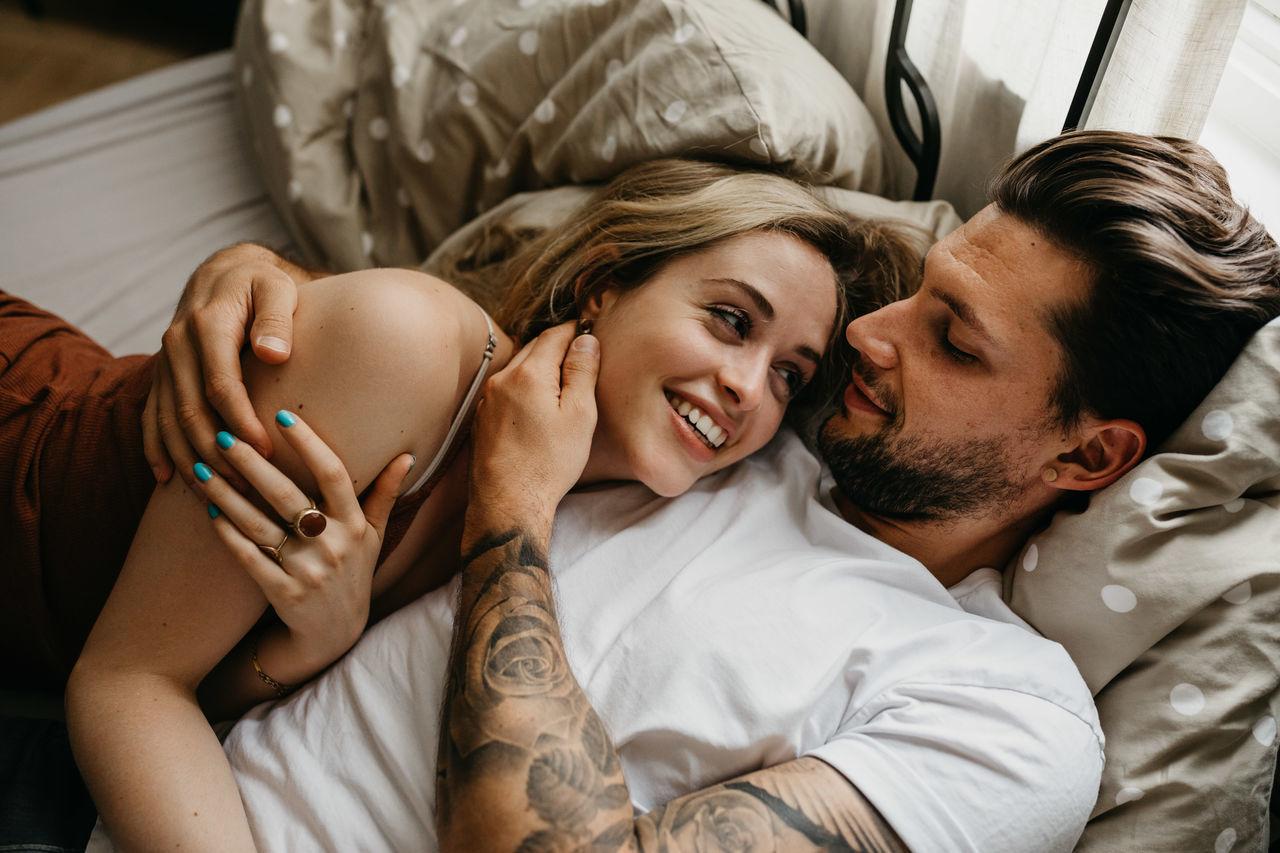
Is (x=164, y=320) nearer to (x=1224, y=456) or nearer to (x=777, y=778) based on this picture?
(x=777, y=778)

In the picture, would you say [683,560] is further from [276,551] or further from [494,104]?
[494,104]

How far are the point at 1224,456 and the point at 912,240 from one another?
0.62 meters

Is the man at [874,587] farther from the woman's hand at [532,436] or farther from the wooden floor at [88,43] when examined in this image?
the wooden floor at [88,43]

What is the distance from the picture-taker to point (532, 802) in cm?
96

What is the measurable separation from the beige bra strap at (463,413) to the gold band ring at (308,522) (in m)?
0.19

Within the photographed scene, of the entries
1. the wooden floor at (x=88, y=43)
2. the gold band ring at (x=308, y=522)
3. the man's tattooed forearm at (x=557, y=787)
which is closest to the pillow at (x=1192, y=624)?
the man's tattooed forearm at (x=557, y=787)

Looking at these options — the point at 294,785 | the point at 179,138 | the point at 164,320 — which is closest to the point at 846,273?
the point at 294,785

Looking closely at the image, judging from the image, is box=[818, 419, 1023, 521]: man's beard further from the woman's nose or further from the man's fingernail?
the man's fingernail

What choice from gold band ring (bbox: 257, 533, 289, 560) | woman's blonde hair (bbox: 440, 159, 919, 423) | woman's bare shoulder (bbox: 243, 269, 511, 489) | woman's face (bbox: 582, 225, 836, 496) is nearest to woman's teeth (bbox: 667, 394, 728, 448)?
woman's face (bbox: 582, 225, 836, 496)

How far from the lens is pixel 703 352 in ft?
4.34

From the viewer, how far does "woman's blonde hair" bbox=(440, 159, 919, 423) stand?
1421 mm

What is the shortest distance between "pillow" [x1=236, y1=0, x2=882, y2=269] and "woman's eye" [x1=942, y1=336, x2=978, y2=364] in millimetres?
440

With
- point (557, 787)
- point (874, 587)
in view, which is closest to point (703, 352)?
point (874, 587)

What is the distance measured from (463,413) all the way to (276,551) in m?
0.34
